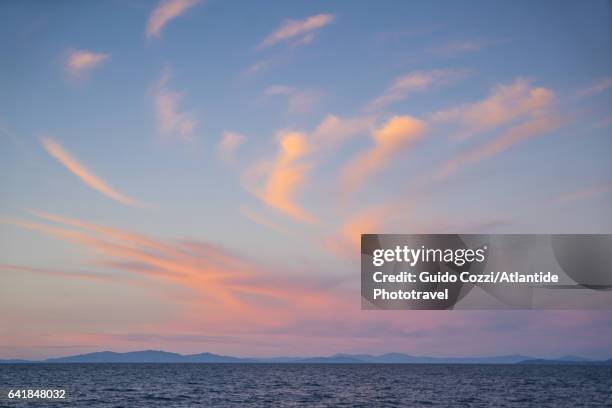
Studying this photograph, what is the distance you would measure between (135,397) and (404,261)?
32.5 m

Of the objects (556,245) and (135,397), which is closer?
(556,245)

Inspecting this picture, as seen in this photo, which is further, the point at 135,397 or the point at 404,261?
the point at 135,397

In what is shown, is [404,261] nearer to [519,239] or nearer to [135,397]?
[519,239]

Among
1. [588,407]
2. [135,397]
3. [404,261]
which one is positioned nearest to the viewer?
[404,261]

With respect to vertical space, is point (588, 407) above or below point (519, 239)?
below

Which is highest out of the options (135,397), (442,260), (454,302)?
(442,260)

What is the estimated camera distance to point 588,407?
153ft

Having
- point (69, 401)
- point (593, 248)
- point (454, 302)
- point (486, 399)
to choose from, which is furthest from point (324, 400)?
point (593, 248)

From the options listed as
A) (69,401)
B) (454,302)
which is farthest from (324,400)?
(454,302)

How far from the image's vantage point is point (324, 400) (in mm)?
47188

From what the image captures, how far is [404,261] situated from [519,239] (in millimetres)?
4809

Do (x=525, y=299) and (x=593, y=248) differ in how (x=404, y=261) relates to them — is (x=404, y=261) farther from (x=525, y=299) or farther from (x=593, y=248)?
(x=593, y=248)

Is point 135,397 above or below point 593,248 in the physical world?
below

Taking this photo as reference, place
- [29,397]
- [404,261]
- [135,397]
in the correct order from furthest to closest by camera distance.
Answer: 1. [135,397]
2. [29,397]
3. [404,261]
